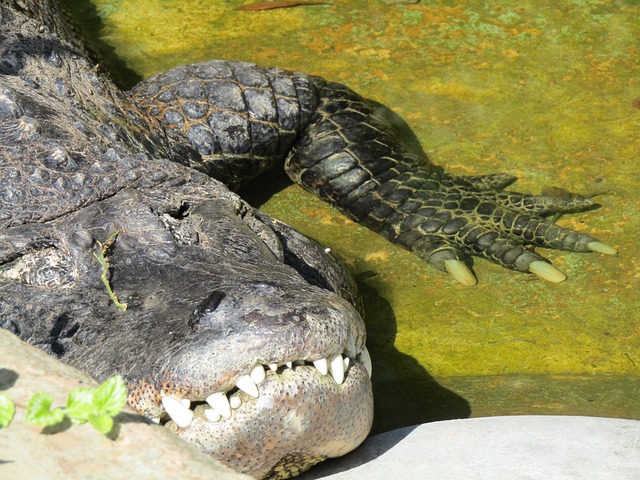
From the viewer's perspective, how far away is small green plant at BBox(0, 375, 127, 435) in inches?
60.7

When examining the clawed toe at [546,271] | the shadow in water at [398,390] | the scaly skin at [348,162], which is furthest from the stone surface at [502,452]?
the scaly skin at [348,162]

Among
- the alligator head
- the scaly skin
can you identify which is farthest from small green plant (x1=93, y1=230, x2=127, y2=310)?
the scaly skin

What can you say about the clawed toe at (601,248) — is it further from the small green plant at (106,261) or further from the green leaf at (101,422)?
the green leaf at (101,422)

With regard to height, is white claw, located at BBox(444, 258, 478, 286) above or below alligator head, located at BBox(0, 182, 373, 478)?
below

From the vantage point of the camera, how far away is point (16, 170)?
3322 millimetres

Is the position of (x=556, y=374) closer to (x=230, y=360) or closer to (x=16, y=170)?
(x=230, y=360)

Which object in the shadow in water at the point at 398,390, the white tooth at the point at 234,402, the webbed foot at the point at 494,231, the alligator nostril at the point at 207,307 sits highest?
the alligator nostril at the point at 207,307

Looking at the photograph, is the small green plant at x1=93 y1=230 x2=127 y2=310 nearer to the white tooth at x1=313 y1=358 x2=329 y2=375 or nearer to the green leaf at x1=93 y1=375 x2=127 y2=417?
the white tooth at x1=313 y1=358 x2=329 y2=375

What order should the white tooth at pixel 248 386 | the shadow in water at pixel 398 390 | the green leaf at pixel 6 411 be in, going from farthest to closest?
the shadow in water at pixel 398 390, the white tooth at pixel 248 386, the green leaf at pixel 6 411

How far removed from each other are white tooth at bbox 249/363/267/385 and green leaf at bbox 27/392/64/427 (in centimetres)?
78

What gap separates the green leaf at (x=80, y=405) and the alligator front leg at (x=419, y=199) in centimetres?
271

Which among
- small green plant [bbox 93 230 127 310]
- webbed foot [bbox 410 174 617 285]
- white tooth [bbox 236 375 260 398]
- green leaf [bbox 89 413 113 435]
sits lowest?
webbed foot [bbox 410 174 617 285]

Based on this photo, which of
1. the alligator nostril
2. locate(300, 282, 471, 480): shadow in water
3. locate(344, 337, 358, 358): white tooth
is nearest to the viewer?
the alligator nostril

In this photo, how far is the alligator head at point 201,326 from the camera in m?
2.31
